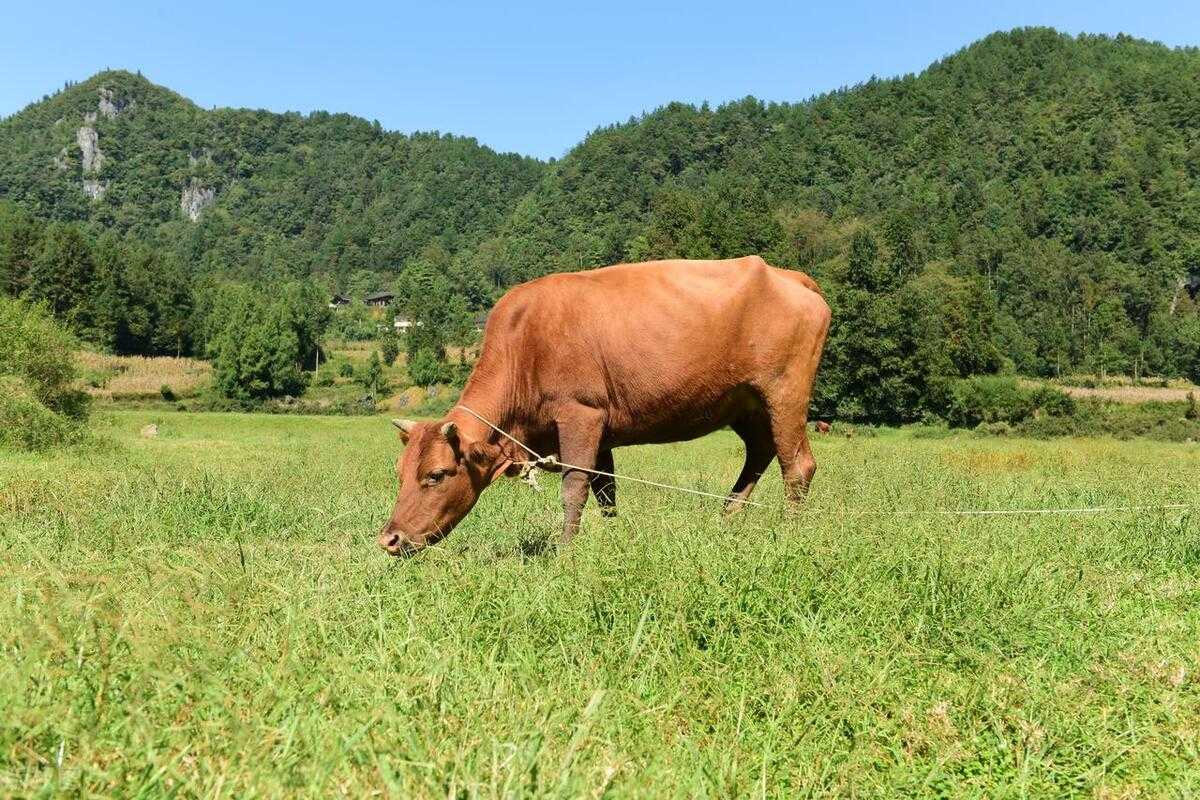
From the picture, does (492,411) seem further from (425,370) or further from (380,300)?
(380,300)

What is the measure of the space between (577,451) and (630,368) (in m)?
0.78

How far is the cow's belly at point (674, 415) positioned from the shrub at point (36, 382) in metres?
19.0

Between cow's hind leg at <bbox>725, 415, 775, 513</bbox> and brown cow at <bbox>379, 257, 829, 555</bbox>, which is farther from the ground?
brown cow at <bbox>379, 257, 829, 555</bbox>

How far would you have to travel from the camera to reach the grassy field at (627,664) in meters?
2.46

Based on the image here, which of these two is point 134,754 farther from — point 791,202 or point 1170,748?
point 791,202

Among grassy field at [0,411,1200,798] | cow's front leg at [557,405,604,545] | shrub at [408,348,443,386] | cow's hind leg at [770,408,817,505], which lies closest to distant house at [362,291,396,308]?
shrub at [408,348,443,386]

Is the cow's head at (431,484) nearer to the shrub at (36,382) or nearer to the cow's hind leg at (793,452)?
the cow's hind leg at (793,452)

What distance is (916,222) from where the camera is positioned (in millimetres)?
120875

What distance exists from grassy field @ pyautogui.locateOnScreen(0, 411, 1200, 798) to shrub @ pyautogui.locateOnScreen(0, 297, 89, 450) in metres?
17.6

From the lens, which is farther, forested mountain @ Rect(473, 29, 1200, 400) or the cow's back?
forested mountain @ Rect(473, 29, 1200, 400)

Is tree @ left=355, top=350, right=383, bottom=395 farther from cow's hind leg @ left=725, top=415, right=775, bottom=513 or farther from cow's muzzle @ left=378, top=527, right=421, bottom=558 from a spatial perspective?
cow's muzzle @ left=378, top=527, right=421, bottom=558

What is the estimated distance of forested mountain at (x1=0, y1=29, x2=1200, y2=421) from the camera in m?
77.6

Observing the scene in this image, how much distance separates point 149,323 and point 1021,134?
145 m

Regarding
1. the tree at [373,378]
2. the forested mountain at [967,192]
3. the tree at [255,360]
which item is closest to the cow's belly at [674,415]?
the forested mountain at [967,192]
